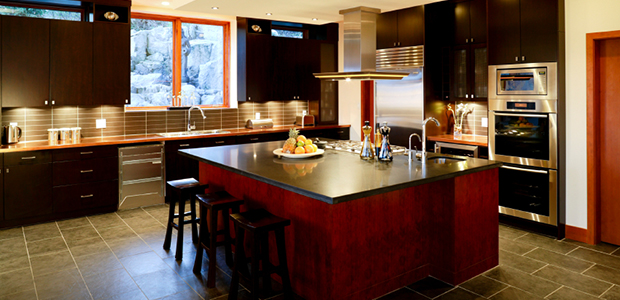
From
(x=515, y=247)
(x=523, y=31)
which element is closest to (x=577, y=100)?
(x=523, y=31)

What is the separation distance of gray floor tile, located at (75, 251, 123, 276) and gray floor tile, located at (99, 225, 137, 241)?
47 centimetres

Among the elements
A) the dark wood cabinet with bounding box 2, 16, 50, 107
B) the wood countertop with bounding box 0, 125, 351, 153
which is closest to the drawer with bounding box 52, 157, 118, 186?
the wood countertop with bounding box 0, 125, 351, 153

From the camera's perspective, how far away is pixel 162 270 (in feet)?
12.5

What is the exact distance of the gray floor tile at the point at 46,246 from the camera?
14.1 feet

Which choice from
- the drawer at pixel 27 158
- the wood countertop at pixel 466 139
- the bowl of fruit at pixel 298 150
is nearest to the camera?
the bowl of fruit at pixel 298 150

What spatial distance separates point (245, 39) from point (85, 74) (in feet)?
7.94

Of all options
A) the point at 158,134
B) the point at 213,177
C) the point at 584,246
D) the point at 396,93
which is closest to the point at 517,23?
the point at 396,93

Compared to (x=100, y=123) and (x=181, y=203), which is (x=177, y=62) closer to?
(x=100, y=123)

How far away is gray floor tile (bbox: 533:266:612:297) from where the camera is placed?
3.43 metres

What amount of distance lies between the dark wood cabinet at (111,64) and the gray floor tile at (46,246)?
76.9 inches

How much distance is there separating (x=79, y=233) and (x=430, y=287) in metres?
3.68

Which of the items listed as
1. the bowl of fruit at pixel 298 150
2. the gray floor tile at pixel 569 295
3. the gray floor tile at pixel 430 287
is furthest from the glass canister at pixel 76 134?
the gray floor tile at pixel 569 295

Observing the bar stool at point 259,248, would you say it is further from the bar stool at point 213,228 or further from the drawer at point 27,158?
the drawer at point 27,158

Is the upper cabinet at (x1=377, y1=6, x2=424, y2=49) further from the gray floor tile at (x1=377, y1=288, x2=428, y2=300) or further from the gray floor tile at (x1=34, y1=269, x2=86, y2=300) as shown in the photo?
the gray floor tile at (x1=34, y1=269, x2=86, y2=300)
